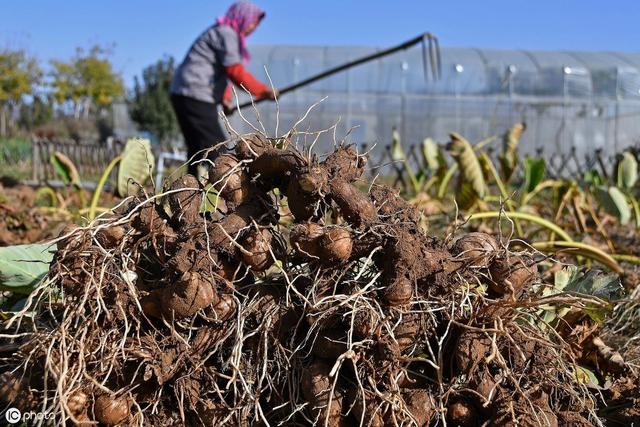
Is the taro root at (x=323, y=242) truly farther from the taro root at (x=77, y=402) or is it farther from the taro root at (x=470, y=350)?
the taro root at (x=77, y=402)

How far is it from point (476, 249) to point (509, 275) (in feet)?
0.30

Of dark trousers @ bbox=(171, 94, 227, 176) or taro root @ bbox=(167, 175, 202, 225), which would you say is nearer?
taro root @ bbox=(167, 175, 202, 225)

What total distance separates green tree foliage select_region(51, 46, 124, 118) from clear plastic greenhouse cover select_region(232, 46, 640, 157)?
53.2 ft

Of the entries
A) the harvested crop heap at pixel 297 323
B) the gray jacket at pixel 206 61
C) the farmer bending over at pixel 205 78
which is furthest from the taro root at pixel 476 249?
the gray jacket at pixel 206 61

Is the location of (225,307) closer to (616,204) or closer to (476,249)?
(476,249)

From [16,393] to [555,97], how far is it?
1781cm

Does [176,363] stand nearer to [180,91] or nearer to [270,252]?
[270,252]

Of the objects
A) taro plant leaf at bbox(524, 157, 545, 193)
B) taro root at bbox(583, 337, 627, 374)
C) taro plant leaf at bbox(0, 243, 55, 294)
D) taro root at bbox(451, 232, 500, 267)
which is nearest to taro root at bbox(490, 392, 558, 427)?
taro root at bbox(451, 232, 500, 267)

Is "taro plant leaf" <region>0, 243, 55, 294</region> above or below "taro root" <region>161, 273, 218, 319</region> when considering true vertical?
below

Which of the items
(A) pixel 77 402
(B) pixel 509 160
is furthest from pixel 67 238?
(B) pixel 509 160

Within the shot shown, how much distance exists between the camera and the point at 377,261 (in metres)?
1.44

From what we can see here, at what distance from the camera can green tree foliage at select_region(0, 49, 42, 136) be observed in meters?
26.0

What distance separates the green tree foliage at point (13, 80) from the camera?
26.0 m

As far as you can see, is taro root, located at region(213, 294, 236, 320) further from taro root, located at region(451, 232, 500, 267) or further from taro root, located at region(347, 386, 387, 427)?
taro root, located at region(451, 232, 500, 267)
